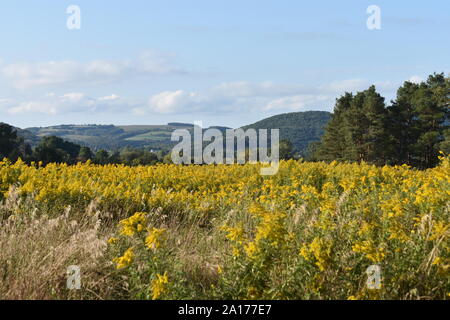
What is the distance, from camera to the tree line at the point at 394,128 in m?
40.1

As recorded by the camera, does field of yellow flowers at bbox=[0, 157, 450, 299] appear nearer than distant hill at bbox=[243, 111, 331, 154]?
Yes

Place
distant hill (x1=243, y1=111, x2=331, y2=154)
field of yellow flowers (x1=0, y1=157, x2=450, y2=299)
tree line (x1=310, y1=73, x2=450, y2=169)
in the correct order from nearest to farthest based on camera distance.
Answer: field of yellow flowers (x1=0, y1=157, x2=450, y2=299), tree line (x1=310, y1=73, x2=450, y2=169), distant hill (x1=243, y1=111, x2=331, y2=154)

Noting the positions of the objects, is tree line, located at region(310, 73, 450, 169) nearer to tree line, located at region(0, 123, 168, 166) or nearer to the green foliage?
tree line, located at region(0, 123, 168, 166)

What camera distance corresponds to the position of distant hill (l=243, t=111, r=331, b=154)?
126 meters

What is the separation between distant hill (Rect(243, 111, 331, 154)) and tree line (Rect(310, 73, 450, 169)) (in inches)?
2979

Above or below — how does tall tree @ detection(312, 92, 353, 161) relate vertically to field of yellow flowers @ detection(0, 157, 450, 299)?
above

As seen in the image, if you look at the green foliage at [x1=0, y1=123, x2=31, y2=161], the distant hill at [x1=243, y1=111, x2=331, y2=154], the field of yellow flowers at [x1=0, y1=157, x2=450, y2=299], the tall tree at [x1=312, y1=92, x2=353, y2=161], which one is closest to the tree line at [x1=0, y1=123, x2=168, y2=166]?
the green foliage at [x1=0, y1=123, x2=31, y2=161]

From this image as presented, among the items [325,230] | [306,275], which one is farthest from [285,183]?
[306,275]

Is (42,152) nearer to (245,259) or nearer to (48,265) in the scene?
(48,265)

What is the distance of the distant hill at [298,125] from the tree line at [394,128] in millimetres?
75673

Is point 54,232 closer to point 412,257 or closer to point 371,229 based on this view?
point 371,229

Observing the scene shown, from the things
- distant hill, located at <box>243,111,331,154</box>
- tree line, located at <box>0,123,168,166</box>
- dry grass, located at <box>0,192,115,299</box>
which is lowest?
dry grass, located at <box>0,192,115,299</box>

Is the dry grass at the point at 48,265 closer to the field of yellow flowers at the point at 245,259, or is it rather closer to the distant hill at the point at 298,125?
the field of yellow flowers at the point at 245,259
